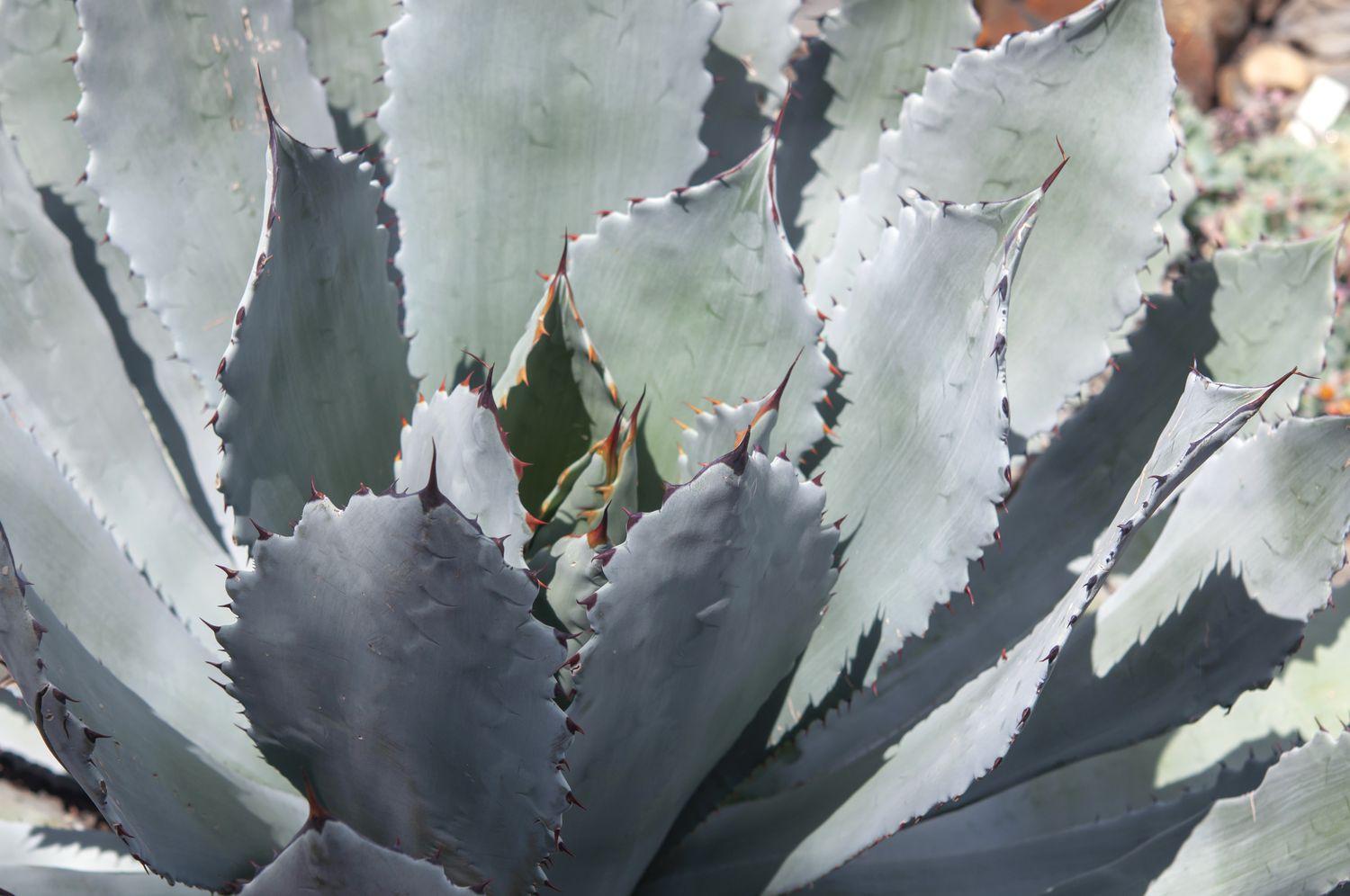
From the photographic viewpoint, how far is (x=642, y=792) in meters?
1.04

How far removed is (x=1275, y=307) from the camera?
52.7 inches

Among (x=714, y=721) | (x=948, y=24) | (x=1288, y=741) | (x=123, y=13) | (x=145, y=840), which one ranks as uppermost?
(x=948, y=24)

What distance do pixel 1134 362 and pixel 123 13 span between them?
113 centimetres

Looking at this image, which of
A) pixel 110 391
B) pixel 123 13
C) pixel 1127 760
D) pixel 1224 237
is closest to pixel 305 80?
pixel 123 13

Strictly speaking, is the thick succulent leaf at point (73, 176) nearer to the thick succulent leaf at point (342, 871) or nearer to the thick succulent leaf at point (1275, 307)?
the thick succulent leaf at point (342, 871)

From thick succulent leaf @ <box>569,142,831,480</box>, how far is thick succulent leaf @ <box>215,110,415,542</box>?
215 mm

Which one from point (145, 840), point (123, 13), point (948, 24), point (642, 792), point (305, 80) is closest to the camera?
point (145, 840)

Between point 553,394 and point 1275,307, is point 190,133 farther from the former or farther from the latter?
point 1275,307

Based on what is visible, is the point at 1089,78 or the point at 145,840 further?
the point at 1089,78

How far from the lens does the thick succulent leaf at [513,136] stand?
1283 mm

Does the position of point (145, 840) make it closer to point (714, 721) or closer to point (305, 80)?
point (714, 721)

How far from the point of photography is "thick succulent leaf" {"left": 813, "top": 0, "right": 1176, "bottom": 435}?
120 cm

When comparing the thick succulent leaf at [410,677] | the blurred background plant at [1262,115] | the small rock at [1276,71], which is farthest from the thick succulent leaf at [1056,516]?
the small rock at [1276,71]

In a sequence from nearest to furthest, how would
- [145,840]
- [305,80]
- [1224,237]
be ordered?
[145,840] < [305,80] < [1224,237]
